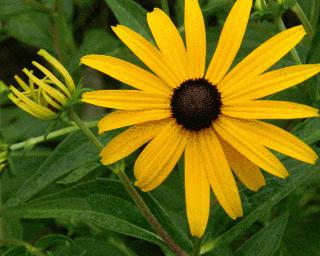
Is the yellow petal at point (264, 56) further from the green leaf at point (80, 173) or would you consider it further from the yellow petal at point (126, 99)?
the green leaf at point (80, 173)

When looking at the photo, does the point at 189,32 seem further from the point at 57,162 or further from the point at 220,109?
the point at 57,162

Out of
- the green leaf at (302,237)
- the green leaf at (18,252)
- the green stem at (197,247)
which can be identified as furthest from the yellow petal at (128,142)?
the green leaf at (302,237)

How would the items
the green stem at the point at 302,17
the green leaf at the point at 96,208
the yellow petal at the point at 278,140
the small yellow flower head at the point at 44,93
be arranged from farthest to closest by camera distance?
the green stem at the point at 302,17
the green leaf at the point at 96,208
the small yellow flower head at the point at 44,93
the yellow petal at the point at 278,140

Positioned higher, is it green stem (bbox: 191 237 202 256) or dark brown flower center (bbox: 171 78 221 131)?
dark brown flower center (bbox: 171 78 221 131)

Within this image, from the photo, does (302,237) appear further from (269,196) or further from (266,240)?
(269,196)

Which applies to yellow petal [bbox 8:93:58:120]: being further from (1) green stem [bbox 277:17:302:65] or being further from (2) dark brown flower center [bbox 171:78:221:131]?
(1) green stem [bbox 277:17:302:65]

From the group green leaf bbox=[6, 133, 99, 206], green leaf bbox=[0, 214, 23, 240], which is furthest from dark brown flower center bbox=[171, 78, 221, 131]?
green leaf bbox=[0, 214, 23, 240]
